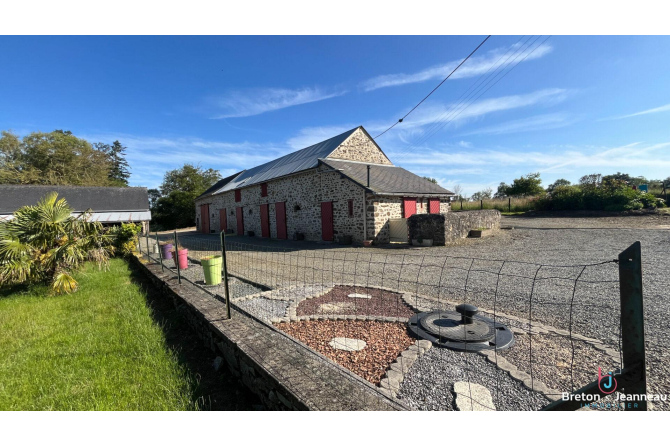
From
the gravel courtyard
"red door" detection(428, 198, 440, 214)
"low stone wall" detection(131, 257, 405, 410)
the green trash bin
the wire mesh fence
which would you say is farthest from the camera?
"red door" detection(428, 198, 440, 214)

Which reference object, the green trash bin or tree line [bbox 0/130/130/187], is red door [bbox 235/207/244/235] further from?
tree line [bbox 0/130/130/187]

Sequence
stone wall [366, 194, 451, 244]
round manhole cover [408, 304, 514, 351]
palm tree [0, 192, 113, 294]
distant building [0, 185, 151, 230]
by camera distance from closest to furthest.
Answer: round manhole cover [408, 304, 514, 351] → palm tree [0, 192, 113, 294] → stone wall [366, 194, 451, 244] → distant building [0, 185, 151, 230]

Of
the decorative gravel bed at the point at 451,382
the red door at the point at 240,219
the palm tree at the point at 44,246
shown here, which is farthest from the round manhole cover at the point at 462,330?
the red door at the point at 240,219

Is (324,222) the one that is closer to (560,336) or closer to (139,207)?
(560,336)

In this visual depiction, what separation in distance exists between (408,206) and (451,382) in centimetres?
1199

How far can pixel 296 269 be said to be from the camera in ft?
26.2

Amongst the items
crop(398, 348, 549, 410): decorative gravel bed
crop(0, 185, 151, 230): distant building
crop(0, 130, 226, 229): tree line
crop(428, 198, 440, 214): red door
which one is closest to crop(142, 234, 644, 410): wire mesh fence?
crop(398, 348, 549, 410): decorative gravel bed

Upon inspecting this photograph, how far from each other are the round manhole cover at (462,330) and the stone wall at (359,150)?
13640 mm

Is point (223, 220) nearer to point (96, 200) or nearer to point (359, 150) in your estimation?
point (96, 200)

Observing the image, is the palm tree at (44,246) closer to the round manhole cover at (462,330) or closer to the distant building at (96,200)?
the round manhole cover at (462,330)

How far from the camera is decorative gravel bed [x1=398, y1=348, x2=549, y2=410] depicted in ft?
7.01

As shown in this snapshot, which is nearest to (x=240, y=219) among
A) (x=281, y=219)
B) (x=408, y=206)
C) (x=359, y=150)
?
(x=281, y=219)

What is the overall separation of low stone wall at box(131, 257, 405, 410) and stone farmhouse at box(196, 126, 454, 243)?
955 cm

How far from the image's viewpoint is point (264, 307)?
14.5 ft
